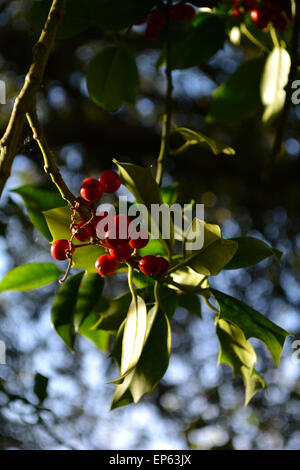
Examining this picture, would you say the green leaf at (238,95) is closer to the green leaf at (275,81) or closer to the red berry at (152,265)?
the green leaf at (275,81)

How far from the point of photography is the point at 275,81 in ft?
3.17

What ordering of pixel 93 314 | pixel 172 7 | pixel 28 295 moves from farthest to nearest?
pixel 28 295 → pixel 172 7 → pixel 93 314

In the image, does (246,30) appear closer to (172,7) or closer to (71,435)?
(172,7)

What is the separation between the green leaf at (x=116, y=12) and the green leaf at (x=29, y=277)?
0.43 metres

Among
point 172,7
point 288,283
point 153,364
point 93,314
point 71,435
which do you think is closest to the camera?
point 153,364

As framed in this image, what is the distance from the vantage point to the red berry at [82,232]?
57cm

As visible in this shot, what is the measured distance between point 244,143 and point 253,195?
10.7 inches

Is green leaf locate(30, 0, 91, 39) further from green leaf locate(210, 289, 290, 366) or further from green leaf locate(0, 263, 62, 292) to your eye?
green leaf locate(210, 289, 290, 366)

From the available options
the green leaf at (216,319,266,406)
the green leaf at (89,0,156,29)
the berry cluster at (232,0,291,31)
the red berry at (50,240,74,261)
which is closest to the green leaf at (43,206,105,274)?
the red berry at (50,240,74,261)

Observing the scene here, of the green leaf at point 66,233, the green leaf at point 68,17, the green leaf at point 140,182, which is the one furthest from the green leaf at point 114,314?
the green leaf at point 68,17

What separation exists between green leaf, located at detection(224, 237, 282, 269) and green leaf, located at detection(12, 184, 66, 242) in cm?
26

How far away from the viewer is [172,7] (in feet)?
3.17

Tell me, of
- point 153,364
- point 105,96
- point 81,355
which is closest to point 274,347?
point 153,364

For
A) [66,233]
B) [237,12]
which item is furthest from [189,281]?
[237,12]
